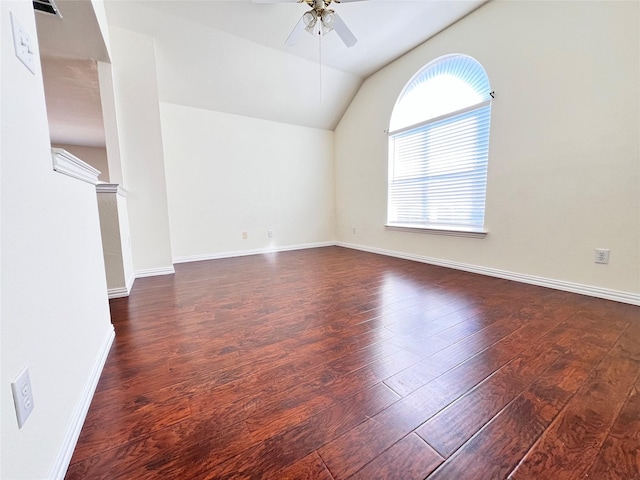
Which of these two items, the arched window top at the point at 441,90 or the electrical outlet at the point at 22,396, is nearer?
the electrical outlet at the point at 22,396

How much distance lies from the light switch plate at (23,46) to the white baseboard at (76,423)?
1.13 m

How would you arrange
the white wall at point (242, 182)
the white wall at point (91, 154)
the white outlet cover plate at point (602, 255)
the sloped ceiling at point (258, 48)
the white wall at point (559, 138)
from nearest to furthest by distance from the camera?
the white wall at point (559, 138), the white outlet cover plate at point (602, 255), the sloped ceiling at point (258, 48), the white wall at point (242, 182), the white wall at point (91, 154)

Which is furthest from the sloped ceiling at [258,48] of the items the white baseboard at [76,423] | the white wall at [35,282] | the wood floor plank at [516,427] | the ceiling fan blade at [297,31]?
the wood floor plank at [516,427]

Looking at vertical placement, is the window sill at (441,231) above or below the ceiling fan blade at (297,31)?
below

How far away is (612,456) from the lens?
804 mm

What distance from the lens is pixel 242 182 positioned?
410 cm

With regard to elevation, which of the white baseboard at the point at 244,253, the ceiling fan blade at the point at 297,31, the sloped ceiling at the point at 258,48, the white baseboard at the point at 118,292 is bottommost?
the white baseboard at the point at 118,292

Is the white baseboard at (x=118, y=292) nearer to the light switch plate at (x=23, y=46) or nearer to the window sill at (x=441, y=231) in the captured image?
the light switch plate at (x=23, y=46)

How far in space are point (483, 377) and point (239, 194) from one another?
149 inches

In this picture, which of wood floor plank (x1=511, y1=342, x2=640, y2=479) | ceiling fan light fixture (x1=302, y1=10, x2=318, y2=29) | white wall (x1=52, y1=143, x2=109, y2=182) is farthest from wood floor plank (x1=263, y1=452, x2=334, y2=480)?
white wall (x1=52, y1=143, x2=109, y2=182)

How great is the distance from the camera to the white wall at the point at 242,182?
3641 mm

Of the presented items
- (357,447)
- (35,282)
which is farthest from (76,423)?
(357,447)

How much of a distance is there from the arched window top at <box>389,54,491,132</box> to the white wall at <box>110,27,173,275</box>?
3033 mm

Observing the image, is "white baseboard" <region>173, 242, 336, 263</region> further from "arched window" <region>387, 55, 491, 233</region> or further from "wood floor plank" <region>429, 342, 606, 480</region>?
"wood floor plank" <region>429, 342, 606, 480</region>
